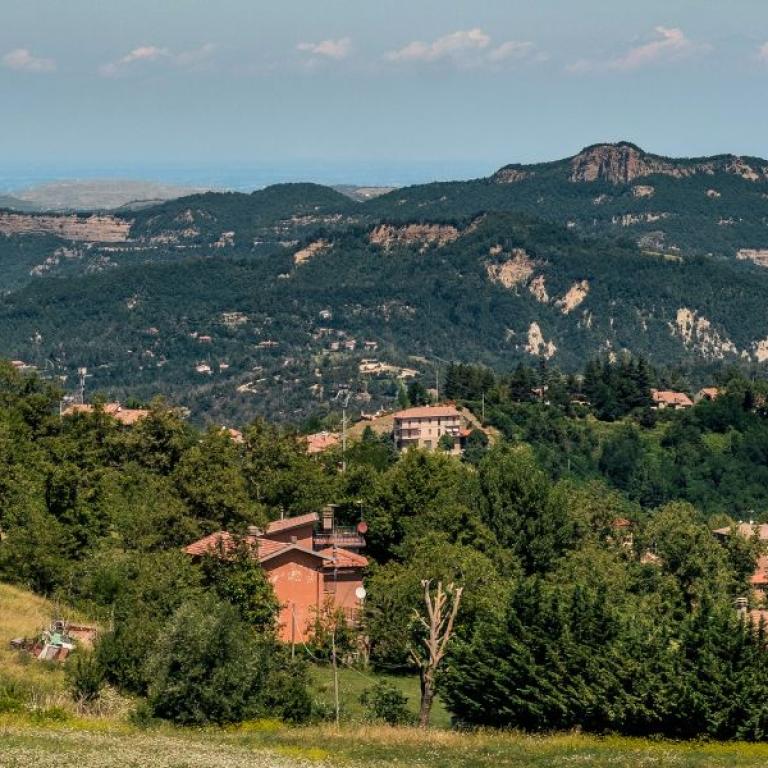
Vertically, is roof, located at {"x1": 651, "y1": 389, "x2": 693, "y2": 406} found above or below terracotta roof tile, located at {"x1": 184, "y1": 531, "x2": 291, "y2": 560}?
below

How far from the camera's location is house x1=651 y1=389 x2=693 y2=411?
5541 inches

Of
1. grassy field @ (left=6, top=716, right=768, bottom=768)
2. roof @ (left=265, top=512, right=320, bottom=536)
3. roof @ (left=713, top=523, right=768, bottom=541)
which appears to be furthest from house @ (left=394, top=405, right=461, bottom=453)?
grassy field @ (left=6, top=716, right=768, bottom=768)

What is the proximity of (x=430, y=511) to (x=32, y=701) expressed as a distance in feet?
91.4

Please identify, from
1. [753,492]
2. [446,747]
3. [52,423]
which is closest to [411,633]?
[446,747]

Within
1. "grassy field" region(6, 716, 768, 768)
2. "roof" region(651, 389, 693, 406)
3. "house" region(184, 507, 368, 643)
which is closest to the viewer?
"grassy field" region(6, 716, 768, 768)

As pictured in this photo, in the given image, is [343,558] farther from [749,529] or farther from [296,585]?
[749,529]

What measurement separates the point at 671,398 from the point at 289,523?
290 feet

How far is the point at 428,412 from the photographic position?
402 ft

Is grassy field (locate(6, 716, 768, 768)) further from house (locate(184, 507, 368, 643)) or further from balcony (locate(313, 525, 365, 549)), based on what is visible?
balcony (locate(313, 525, 365, 549))

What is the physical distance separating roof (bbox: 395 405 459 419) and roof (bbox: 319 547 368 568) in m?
62.8

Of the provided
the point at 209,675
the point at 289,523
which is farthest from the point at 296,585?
the point at 209,675

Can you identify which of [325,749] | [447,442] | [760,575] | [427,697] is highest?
[325,749]

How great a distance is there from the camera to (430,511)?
61.0m

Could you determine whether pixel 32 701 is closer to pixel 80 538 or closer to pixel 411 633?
pixel 411 633
